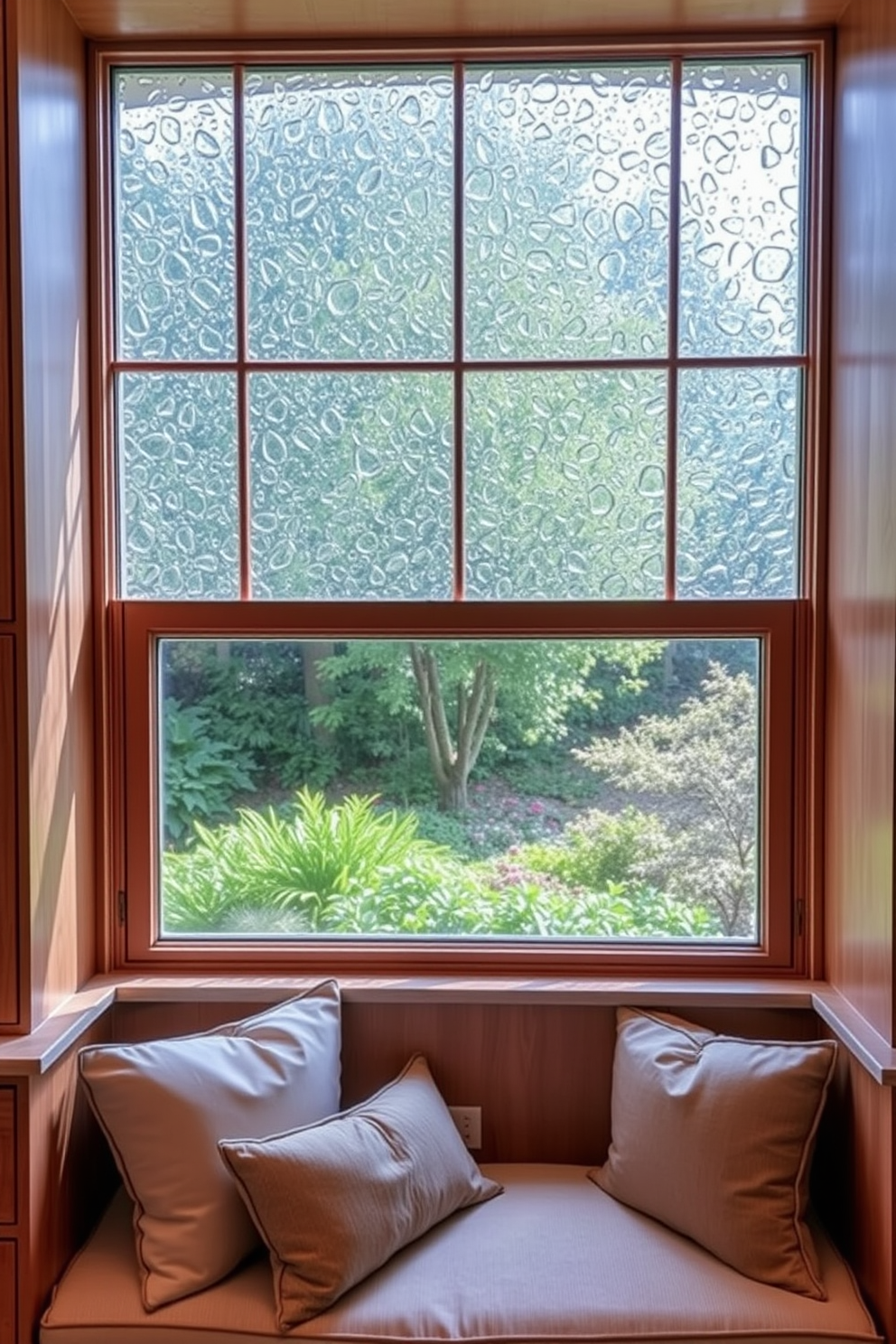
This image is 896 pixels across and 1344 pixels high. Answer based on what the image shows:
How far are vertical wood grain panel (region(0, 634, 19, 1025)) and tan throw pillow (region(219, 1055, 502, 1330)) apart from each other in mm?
448

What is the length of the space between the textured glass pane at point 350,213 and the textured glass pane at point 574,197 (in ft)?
0.26

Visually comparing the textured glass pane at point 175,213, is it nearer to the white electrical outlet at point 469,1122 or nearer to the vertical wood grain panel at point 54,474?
the vertical wood grain panel at point 54,474

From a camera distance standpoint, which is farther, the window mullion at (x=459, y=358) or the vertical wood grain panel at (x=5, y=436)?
the window mullion at (x=459, y=358)

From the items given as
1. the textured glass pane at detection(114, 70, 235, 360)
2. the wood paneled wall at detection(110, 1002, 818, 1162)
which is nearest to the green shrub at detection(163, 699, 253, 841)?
the wood paneled wall at detection(110, 1002, 818, 1162)

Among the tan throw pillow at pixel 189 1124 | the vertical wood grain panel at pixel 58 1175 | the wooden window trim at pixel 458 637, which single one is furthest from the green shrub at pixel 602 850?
the vertical wood grain panel at pixel 58 1175

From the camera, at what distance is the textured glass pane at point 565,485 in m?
1.94

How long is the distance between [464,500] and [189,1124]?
1.22 m

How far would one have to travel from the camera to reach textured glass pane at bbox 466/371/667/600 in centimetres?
194

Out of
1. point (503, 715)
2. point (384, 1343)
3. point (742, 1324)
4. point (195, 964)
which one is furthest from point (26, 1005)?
point (742, 1324)

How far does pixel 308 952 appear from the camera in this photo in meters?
1.96

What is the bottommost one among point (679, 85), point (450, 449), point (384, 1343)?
point (384, 1343)

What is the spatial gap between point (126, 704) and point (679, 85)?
1.63 meters

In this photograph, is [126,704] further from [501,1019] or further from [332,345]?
[501,1019]

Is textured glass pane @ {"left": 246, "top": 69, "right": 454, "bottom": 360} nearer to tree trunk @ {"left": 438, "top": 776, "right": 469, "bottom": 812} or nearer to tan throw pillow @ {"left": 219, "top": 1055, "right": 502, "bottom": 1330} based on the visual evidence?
tree trunk @ {"left": 438, "top": 776, "right": 469, "bottom": 812}
